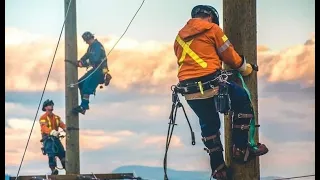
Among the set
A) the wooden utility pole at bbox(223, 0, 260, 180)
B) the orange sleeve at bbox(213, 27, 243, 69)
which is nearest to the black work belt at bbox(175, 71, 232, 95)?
the orange sleeve at bbox(213, 27, 243, 69)

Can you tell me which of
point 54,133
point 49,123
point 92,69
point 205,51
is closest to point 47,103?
point 49,123

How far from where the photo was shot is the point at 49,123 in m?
9.69

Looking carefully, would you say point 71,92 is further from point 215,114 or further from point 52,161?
point 215,114

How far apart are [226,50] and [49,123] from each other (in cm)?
506

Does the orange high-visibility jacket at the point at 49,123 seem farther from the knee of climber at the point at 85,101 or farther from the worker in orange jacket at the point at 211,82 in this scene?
the worker in orange jacket at the point at 211,82

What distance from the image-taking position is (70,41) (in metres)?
8.86

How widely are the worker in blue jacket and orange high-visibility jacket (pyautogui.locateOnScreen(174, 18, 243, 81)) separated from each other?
3.93 meters

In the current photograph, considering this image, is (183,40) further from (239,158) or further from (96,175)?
(96,175)

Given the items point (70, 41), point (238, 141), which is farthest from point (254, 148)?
point (70, 41)

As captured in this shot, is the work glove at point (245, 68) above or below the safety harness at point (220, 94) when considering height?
above

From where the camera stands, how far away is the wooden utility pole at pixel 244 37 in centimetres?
522

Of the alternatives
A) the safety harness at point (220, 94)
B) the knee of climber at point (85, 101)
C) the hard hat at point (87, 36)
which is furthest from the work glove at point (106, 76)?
the safety harness at point (220, 94)
